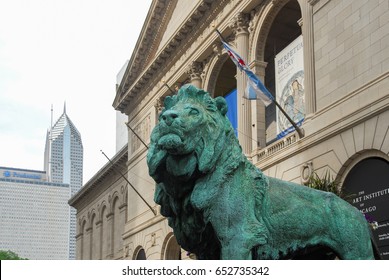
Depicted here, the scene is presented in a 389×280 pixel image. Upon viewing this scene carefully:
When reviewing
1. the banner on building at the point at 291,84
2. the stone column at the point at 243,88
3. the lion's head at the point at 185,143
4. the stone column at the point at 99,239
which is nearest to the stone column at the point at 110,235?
the stone column at the point at 99,239

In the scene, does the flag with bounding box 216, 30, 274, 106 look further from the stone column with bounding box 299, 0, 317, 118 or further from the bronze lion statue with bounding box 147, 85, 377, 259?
the bronze lion statue with bounding box 147, 85, 377, 259

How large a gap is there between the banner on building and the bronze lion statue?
2147cm

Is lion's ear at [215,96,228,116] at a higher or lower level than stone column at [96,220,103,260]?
lower

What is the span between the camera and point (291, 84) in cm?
2905

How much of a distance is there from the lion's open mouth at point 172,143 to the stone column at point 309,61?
2076cm

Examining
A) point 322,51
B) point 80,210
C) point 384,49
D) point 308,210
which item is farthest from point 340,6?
point 80,210

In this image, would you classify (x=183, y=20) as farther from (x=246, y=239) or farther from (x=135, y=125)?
(x=246, y=239)

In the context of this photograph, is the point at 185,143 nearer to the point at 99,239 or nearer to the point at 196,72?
the point at 196,72

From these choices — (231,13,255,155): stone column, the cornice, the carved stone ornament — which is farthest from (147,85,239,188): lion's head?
the carved stone ornament

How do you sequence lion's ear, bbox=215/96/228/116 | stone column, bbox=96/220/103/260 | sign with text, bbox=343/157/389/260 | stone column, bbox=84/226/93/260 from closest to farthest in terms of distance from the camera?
lion's ear, bbox=215/96/228/116, sign with text, bbox=343/157/389/260, stone column, bbox=96/220/103/260, stone column, bbox=84/226/93/260

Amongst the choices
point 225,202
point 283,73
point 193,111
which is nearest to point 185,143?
point 193,111

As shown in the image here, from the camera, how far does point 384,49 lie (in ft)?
71.4

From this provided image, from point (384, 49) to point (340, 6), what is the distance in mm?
3632

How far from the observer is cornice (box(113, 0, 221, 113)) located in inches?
1502
